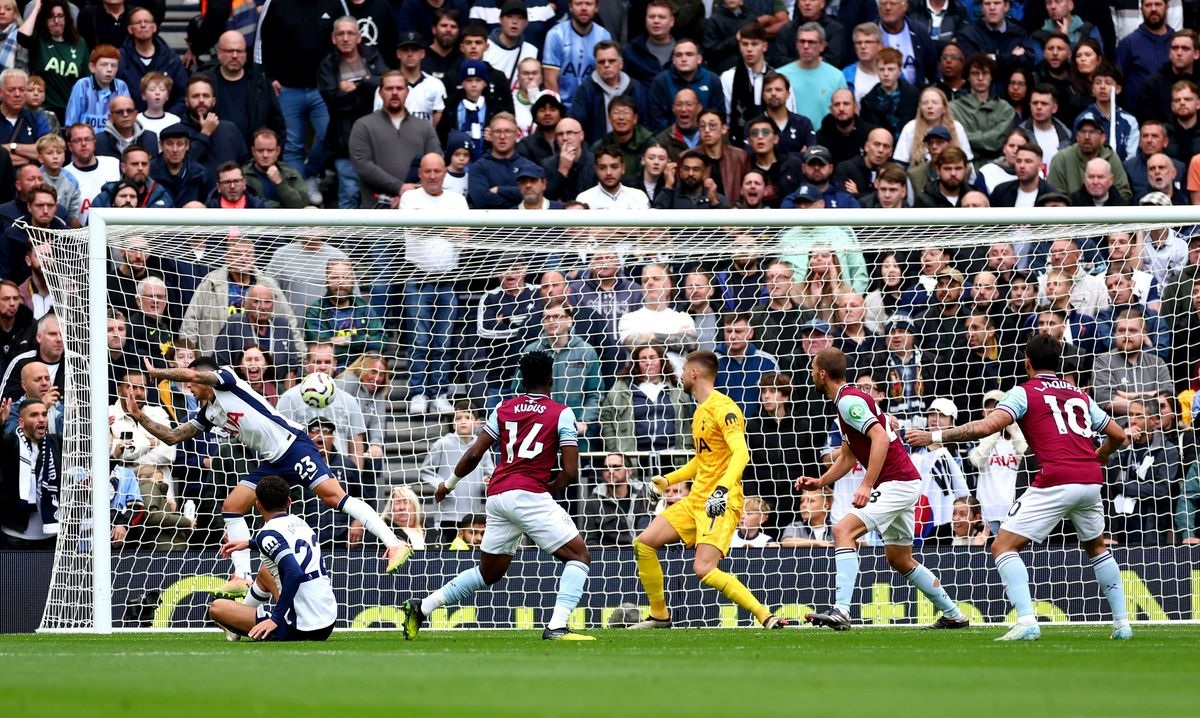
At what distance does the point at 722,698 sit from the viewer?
6969 millimetres

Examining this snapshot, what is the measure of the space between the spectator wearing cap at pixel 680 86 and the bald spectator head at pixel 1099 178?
379 cm

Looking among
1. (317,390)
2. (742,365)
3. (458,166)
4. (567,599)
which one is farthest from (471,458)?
(458,166)

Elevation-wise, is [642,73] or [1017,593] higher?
[642,73]

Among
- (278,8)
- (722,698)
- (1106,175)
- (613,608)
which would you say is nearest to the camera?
(722,698)

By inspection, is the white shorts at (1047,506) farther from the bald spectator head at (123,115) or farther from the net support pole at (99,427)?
the bald spectator head at (123,115)

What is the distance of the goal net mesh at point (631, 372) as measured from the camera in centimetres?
1429

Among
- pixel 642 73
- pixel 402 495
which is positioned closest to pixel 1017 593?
pixel 402 495

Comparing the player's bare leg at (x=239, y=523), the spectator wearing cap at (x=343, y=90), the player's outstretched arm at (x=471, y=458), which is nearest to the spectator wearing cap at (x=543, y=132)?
the spectator wearing cap at (x=343, y=90)

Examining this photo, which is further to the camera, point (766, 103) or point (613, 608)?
point (766, 103)

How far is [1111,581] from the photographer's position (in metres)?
11.3

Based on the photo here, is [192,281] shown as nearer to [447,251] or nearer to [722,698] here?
[447,251]

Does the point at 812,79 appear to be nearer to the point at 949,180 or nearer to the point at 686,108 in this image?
the point at 686,108

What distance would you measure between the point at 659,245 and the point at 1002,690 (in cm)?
814

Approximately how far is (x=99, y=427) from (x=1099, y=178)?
985cm
